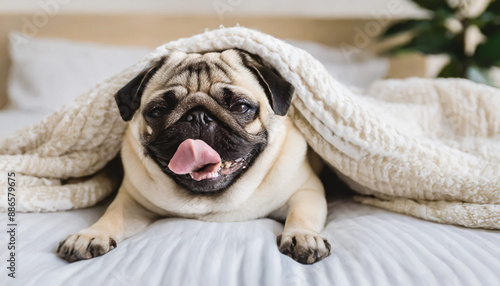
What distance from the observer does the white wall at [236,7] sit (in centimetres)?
254

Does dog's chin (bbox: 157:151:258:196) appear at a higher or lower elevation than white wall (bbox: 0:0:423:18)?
lower

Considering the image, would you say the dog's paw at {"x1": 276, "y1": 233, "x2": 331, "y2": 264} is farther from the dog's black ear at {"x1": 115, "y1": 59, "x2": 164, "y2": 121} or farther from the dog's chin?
the dog's black ear at {"x1": 115, "y1": 59, "x2": 164, "y2": 121}

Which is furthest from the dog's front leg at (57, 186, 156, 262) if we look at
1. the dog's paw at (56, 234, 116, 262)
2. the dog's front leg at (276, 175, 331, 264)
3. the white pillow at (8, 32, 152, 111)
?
the white pillow at (8, 32, 152, 111)

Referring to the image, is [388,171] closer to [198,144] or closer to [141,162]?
[198,144]

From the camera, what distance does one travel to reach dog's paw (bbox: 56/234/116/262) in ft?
2.51

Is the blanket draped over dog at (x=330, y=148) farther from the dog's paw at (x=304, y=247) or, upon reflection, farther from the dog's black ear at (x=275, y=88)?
the dog's paw at (x=304, y=247)

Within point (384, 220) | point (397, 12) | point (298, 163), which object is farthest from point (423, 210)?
point (397, 12)

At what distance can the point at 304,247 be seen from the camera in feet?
2.50

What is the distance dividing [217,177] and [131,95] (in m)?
0.32

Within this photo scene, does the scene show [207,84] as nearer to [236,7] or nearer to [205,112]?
[205,112]

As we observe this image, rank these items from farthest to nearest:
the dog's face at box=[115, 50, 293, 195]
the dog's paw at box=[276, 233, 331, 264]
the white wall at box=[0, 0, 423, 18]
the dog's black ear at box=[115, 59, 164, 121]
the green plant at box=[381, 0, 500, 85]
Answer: the white wall at box=[0, 0, 423, 18]
the green plant at box=[381, 0, 500, 85]
the dog's black ear at box=[115, 59, 164, 121]
the dog's face at box=[115, 50, 293, 195]
the dog's paw at box=[276, 233, 331, 264]

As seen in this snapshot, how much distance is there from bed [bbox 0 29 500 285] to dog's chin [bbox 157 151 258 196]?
89mm

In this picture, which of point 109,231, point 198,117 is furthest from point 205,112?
point 109,231

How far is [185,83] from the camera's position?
981 mm
